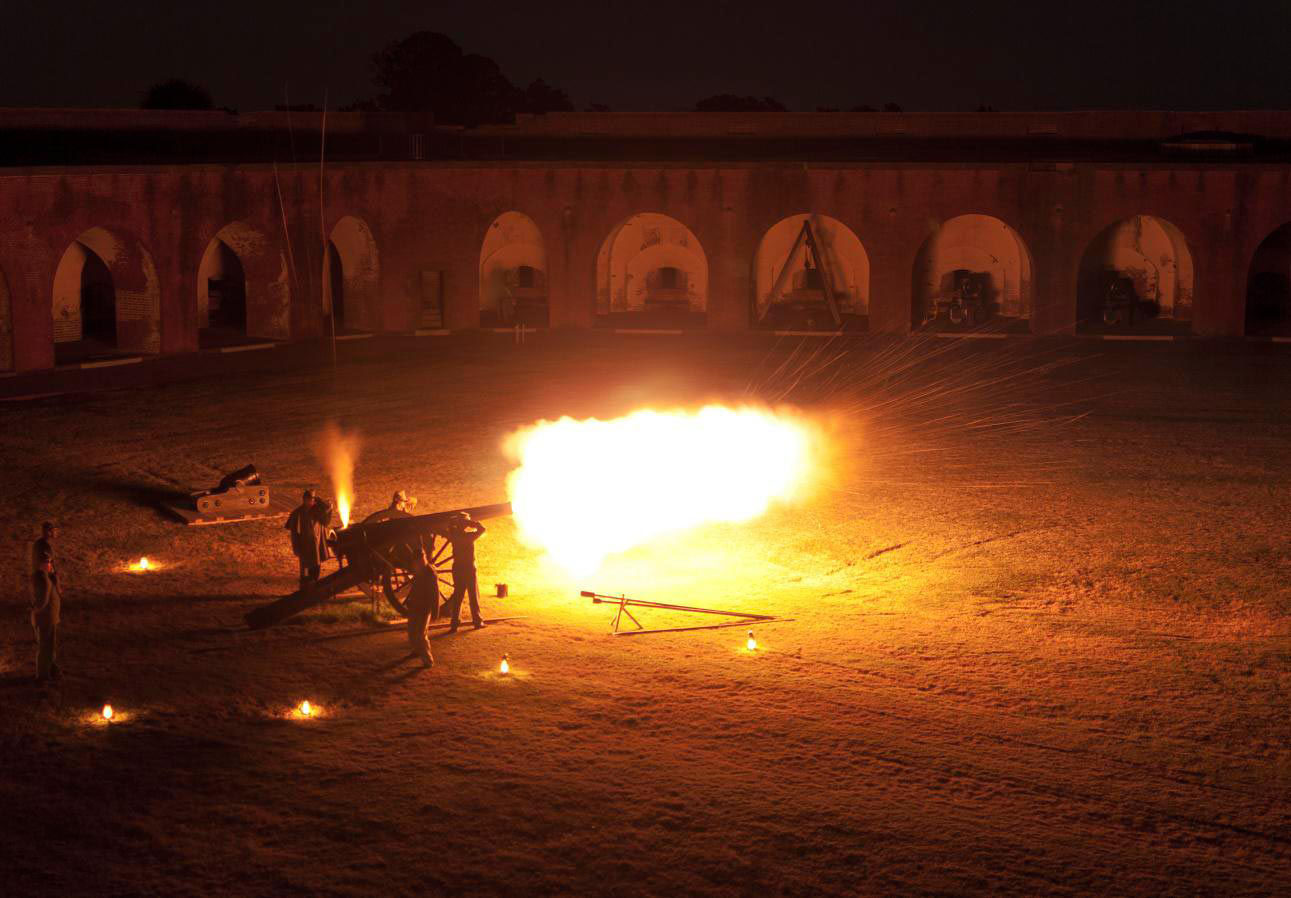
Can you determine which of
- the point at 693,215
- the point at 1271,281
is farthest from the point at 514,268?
the point at 1271,281

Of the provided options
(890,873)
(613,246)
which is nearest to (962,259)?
(613,246)

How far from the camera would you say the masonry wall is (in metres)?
30.1

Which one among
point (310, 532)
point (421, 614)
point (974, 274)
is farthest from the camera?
point (974, 274)

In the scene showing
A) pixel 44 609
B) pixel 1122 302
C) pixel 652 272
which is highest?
pixel 652 272

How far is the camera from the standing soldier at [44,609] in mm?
10664

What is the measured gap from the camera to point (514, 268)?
3691 cm

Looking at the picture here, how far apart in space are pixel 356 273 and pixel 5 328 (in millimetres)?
9186

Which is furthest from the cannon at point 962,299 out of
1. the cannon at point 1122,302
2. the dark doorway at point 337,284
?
the dark doorway at point 337,284

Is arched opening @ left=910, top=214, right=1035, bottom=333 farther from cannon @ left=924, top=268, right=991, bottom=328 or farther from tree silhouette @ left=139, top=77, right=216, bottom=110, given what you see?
tree silhouette @ left=139, top=77, right=216, bottom=110

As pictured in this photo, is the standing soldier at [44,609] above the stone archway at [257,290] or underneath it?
underneath

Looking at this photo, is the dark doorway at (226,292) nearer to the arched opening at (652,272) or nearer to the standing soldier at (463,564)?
the arched opening at (652,272)

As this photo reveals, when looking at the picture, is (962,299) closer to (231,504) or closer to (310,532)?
(231,504)

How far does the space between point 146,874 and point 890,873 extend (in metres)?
4.34

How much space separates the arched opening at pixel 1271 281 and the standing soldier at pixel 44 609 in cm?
3073
